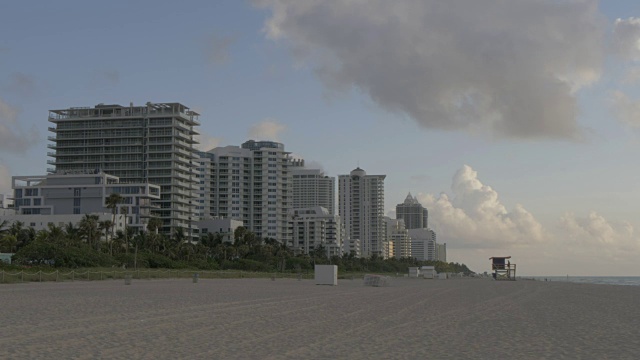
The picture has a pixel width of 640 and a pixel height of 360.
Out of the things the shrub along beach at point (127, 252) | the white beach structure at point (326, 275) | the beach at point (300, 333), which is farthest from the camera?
the shrub along beach at point (127, 252)

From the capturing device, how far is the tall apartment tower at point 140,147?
554 ft

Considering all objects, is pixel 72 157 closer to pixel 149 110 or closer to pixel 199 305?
pixel 149 110

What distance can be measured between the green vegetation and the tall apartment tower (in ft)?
61.4

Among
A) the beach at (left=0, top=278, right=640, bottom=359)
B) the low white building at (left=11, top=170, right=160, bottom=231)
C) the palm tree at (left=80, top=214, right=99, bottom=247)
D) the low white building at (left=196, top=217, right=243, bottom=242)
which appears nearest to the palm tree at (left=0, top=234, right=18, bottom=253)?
the palm tree at (left=80, top=214, right=99, bottom=247)

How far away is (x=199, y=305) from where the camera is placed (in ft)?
105

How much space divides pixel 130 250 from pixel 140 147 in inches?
2275

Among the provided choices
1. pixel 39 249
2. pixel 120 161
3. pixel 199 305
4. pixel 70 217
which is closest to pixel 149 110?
pixel 120 161

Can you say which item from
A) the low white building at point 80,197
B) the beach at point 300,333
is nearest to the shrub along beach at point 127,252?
the low white building at point 80,197

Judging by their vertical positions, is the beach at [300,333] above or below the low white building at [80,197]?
below

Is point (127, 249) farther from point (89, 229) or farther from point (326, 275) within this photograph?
point (326, 275)

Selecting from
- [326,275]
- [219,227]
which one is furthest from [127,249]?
[219,227]

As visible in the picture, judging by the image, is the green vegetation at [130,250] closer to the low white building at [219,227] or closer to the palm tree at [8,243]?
the palm tree at [8,243]

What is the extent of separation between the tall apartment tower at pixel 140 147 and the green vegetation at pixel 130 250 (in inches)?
736

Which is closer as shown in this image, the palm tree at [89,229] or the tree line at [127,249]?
the tree line at [127,249]
